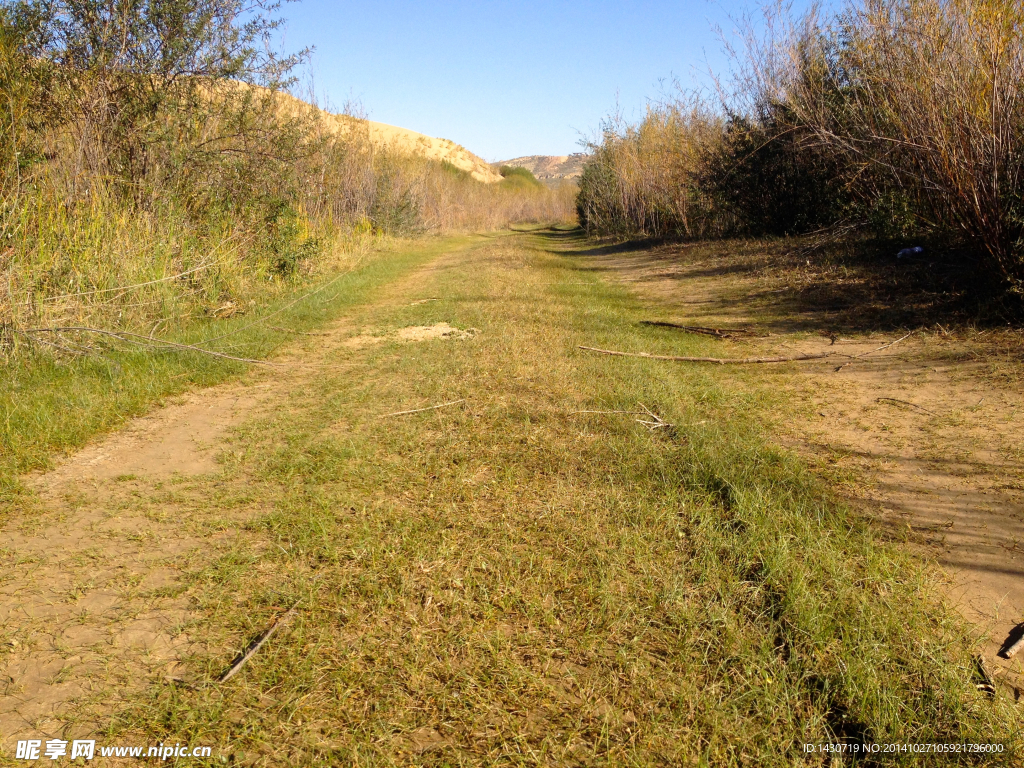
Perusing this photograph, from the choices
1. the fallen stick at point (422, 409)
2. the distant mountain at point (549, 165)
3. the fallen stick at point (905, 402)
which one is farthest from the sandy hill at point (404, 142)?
the distant mountain at point (549, 165)

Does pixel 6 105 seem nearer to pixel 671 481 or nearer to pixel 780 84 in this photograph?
pixel 671 481

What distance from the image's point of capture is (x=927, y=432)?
4059 mm

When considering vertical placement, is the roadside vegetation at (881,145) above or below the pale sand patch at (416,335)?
above

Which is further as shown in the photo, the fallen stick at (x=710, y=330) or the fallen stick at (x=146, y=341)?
the fallen stick at (x=710, y=330)

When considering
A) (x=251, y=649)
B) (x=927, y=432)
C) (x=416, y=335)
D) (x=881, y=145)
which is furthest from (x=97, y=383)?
(x=881, y=145)

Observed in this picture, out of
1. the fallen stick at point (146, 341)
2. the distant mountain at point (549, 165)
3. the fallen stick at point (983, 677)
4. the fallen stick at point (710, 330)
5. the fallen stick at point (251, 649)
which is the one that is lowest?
the fallen stick at point (983, 677)

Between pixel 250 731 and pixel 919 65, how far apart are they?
26.3 ft

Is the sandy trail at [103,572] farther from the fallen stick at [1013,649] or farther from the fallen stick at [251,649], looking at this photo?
the fallen stick at [1013,649]

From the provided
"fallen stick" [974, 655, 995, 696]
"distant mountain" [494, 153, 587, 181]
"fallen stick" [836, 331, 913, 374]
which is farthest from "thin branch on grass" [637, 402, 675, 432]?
"distant mountain" [494, 153, 587, 181]

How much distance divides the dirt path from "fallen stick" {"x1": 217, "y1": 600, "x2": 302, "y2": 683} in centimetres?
239

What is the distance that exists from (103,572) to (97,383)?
2868 mm

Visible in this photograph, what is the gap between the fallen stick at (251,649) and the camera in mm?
2139

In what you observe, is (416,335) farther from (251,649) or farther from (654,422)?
(251,649)

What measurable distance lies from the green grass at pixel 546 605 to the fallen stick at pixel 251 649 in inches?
1.6
